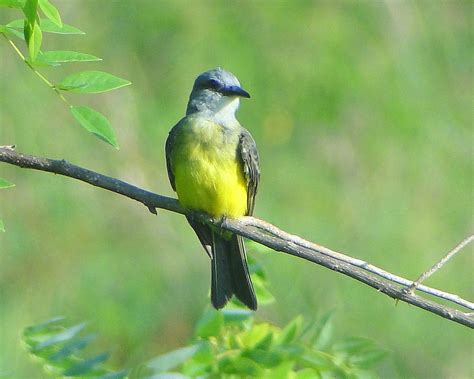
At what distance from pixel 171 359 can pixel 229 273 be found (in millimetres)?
1124

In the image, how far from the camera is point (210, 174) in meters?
3.79

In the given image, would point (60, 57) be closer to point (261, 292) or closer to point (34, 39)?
point (34, 39)

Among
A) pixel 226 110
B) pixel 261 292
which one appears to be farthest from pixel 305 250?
pixel 226 110

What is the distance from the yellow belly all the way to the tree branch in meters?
0.78

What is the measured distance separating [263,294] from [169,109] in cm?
334

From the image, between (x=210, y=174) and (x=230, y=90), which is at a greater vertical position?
(x=230, y=90)

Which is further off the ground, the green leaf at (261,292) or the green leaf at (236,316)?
the green leaf at (261,292)

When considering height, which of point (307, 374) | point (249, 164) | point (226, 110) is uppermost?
point (226, 110)

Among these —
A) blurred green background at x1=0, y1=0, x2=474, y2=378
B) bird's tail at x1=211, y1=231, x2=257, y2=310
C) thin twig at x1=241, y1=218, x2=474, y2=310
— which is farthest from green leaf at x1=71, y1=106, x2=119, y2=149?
blurred green background at x1=0, y1=0, x2=474, y2=378

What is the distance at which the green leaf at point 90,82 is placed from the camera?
240 centimetres

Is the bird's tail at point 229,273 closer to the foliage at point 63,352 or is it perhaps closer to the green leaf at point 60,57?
the foliage at point 63,352

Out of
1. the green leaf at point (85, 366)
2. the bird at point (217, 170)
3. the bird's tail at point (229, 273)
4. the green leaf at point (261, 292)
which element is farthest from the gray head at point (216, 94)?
the green leaf at point (85, 366)

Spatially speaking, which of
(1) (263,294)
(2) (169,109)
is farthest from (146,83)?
(1) (263,294)

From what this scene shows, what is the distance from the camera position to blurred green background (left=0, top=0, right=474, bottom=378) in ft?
19.0
